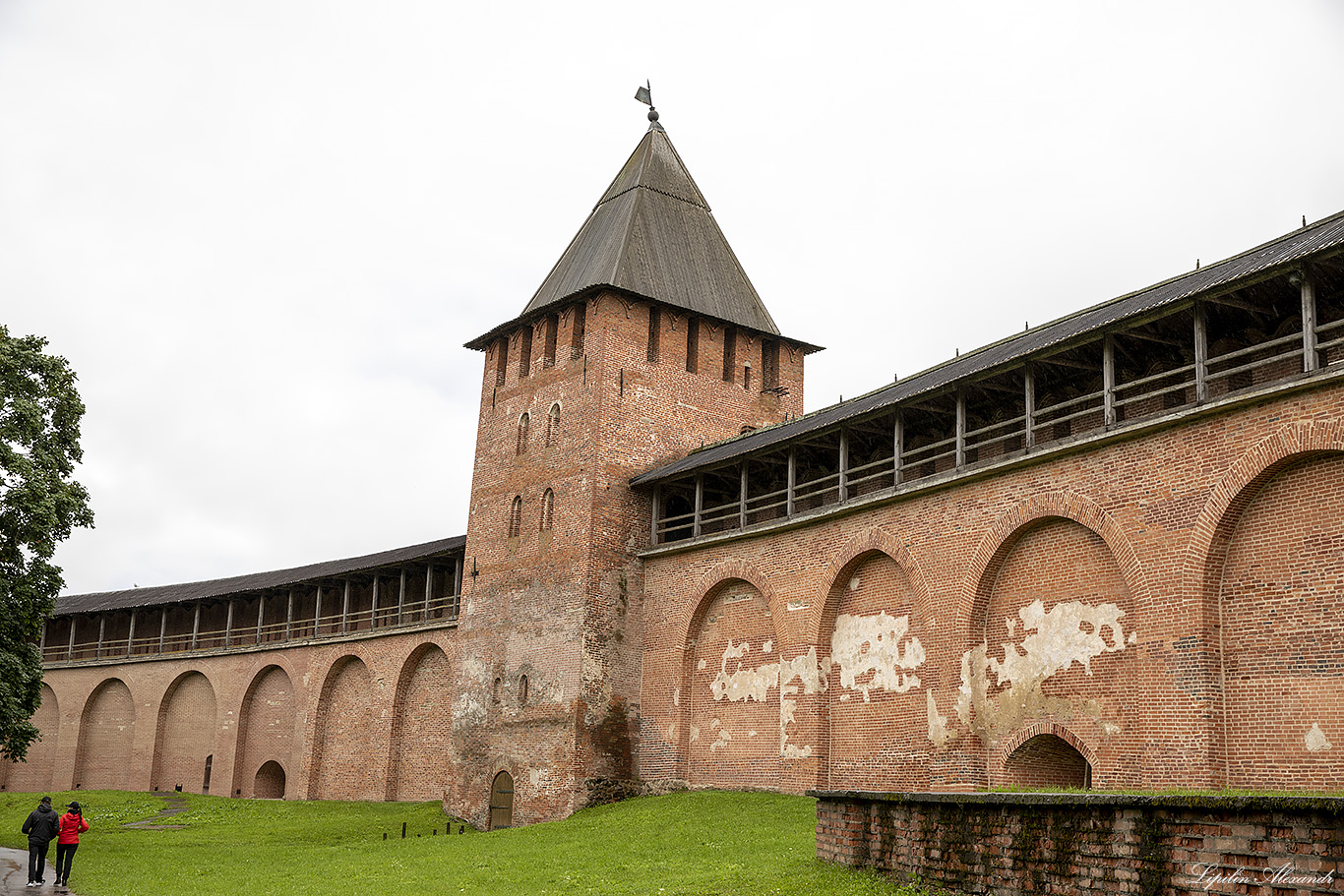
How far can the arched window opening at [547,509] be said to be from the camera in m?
24.2

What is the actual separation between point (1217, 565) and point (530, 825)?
42.4 feet

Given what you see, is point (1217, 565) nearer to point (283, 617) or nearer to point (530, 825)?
point (530, 825)

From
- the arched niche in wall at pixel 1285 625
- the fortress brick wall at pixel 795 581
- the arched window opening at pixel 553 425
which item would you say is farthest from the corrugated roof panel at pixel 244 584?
the arched niche in wall at pixel 1285 625

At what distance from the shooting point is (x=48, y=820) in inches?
595

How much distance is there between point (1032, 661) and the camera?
51.1 ft

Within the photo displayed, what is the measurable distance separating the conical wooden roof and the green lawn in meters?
10.4

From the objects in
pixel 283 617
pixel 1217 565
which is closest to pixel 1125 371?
pixel 1217 565

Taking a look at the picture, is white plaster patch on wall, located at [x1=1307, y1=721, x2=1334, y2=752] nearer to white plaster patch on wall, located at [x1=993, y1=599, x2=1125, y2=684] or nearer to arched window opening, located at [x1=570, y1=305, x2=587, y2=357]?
white plaster patch on wall, located at [x1=993, y1=599, x2=1125, y2=684]

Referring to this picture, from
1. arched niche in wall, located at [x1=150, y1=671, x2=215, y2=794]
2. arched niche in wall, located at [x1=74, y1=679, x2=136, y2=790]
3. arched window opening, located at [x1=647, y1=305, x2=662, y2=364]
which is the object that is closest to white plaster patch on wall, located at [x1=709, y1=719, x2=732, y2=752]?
arched window opening, located at [x1=647, y1=305, x2=662, y2=364]

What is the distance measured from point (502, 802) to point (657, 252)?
11.8m

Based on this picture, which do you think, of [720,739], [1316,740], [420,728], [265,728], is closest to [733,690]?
[720,739]

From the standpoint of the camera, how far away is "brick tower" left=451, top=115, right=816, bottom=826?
74.4 ft

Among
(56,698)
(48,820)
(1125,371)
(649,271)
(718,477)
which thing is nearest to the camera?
(48,820)

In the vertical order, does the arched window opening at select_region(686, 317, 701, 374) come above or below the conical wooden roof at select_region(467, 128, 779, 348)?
below
